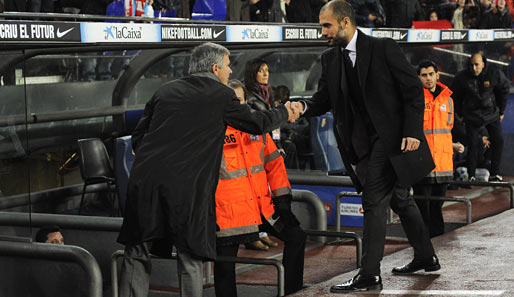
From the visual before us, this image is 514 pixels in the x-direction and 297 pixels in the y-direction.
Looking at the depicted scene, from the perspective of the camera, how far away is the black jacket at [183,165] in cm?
486

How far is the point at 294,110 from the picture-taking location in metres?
5.67

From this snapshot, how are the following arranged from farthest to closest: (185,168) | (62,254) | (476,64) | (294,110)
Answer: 1. (476,64)
2. (62,254)
3. (294,110)
4. (185,168)

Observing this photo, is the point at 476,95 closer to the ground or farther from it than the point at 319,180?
farther from it

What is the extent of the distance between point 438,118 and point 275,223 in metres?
3.05

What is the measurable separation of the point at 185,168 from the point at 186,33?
2465 mm

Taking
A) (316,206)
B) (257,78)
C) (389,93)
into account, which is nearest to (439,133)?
(316,206)

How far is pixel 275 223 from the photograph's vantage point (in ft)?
18.5

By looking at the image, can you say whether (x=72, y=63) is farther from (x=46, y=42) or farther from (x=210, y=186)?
(x=210, y=186)

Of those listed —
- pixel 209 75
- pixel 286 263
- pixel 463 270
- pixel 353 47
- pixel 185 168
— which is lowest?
pixel 463 270

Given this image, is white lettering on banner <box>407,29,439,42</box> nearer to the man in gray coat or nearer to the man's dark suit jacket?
the man's dark suit jacket

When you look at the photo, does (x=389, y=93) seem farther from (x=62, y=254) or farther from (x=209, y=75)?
(x=62, y=254)

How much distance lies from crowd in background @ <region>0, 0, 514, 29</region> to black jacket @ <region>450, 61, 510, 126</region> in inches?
62.0

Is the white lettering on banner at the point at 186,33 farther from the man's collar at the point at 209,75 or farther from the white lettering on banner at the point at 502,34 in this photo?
the white lettering on banner at the point at 502,34

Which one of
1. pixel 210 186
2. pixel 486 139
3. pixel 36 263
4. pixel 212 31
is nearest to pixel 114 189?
pixel 212 31
